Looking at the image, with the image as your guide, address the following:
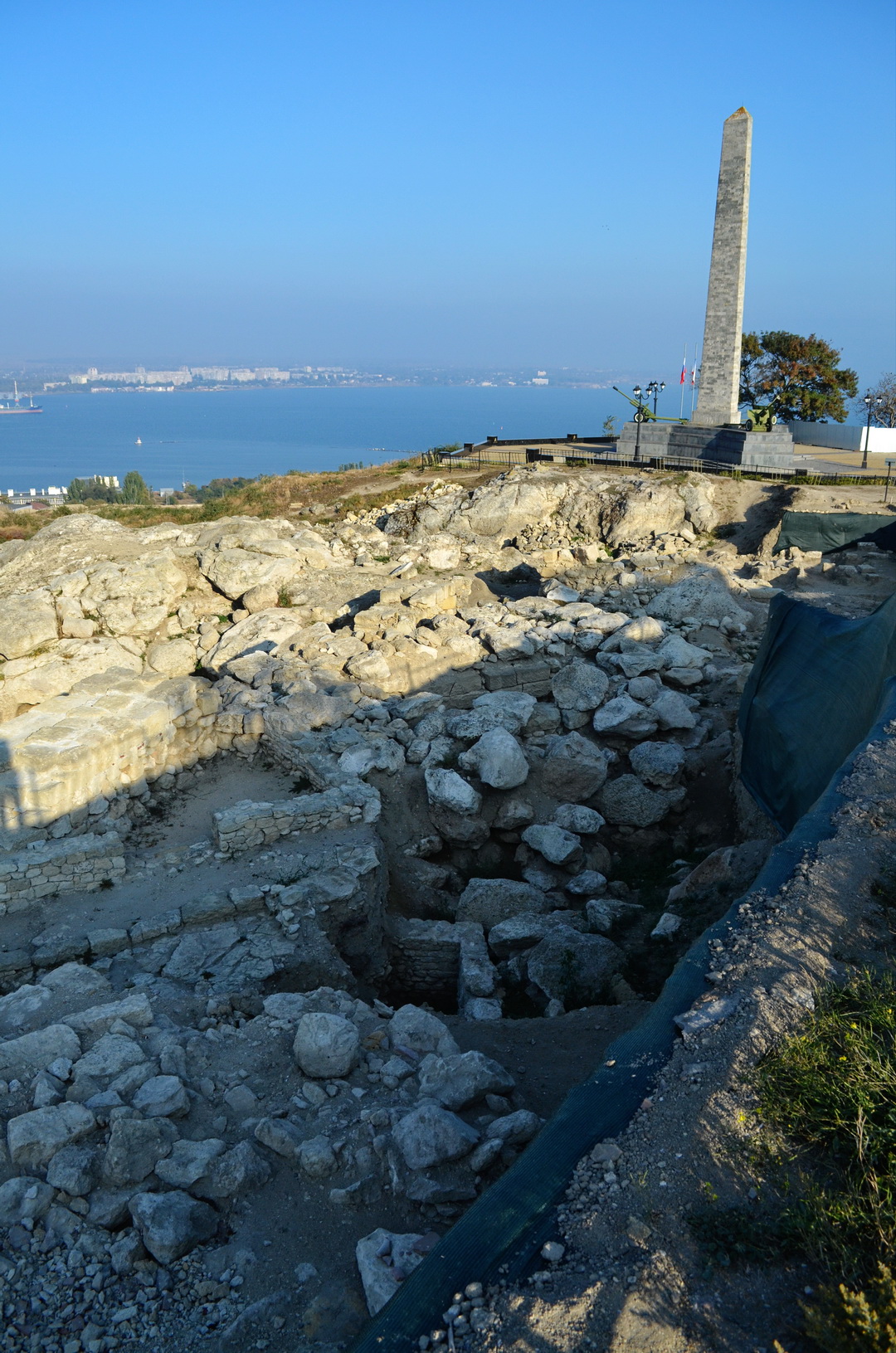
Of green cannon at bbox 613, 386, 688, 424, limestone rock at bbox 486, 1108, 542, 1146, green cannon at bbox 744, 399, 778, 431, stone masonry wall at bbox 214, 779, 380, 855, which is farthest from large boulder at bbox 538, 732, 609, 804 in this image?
green cannon at bbox 613, 386, 688, 424

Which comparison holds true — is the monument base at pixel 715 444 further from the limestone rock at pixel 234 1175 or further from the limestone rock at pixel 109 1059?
the limestone rock at pixel 234 1175

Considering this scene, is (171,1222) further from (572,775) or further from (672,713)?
(672,713)

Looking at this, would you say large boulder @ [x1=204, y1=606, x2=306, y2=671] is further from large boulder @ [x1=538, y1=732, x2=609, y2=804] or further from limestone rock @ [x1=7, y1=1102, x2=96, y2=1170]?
limestone rock @ [x1=7, y1=1102, x2=96, y2=1170]

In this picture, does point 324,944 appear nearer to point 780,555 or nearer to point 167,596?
point 167,596

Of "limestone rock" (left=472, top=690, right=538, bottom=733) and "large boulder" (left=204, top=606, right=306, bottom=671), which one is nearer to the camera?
"limestone rock" (left=472, top=690, right=538, bottom=733)

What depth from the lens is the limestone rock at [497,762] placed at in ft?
32.4

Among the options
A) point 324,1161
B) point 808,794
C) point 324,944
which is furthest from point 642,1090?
point 808,794

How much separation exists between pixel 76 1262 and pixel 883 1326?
3594 millimetres

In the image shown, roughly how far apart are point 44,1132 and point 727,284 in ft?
84.0

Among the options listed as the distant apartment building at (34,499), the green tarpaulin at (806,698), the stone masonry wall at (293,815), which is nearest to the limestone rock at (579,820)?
the green tarpaulin at (806,698)

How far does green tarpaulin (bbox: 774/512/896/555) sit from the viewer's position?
56.3 feet

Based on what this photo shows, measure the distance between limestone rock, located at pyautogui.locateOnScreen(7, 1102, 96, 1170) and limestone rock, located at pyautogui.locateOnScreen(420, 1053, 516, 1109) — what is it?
6.45ft

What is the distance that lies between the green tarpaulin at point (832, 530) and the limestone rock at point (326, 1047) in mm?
15559

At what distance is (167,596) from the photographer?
13.7m
